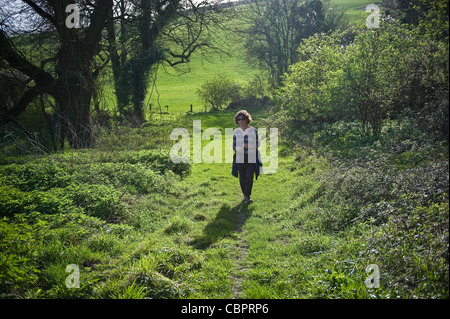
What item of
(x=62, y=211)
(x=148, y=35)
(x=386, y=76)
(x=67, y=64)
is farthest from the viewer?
(x=148, y=35)

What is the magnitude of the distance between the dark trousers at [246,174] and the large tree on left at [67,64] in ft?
23.9

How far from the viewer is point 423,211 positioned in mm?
4328

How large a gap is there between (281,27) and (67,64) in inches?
1240

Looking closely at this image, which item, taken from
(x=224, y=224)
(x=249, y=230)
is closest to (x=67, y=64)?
(x=224, y=224)

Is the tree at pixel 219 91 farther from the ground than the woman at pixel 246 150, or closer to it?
farther from the ground

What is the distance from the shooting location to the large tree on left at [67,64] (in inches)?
504

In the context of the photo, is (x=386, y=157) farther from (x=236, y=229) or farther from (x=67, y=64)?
(x=67, y=64)

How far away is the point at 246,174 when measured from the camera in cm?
815

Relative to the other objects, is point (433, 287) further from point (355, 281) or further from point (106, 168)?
point (106, 168)

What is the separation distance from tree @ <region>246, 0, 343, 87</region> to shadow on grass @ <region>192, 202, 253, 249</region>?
31.3 metres

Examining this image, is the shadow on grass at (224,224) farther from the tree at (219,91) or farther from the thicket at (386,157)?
the tree at (219,91)

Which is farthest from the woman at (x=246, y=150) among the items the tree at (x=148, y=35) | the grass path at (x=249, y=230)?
the tree at (x=148, y=35)

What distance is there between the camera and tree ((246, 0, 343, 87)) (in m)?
37.2
